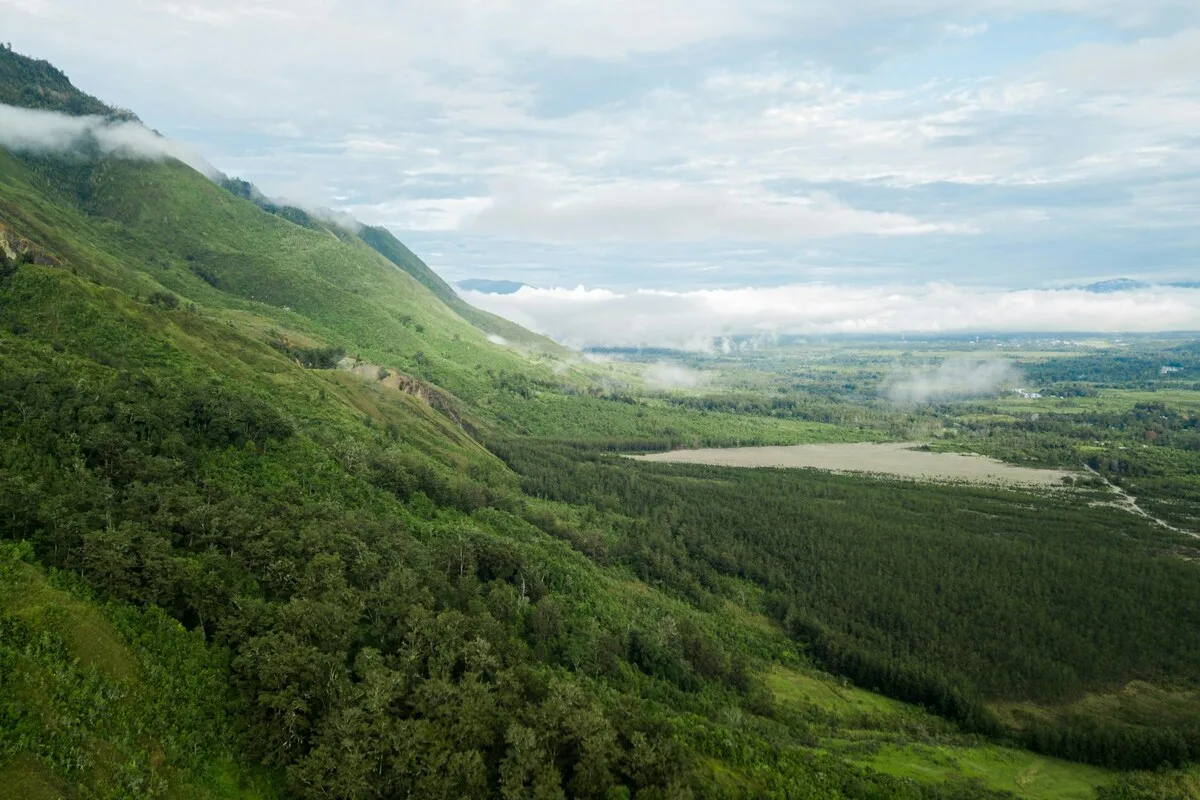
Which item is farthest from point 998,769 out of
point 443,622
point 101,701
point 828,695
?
point 101,701

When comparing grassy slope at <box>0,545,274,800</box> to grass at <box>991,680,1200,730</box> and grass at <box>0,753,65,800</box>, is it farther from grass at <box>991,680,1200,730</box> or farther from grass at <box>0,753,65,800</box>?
grass at <box>991,680,1200,730</box>

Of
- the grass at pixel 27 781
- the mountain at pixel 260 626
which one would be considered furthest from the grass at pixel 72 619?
the grass at pixel 27 781

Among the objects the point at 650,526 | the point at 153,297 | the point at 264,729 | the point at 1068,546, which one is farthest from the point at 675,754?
the point at 153,297

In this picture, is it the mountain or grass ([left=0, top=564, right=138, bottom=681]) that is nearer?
the mountain

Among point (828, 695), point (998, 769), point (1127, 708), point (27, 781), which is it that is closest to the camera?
point (27, 781)

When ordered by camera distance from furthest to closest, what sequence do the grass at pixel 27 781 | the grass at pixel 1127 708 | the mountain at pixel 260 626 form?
the grass at pixel 1127 708, the mountain at pixel 260 626, the grass at pixel 27 781

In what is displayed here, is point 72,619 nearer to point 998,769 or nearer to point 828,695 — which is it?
point 828,695

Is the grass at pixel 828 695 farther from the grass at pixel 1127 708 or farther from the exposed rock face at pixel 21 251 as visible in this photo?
the exposed rock face at pixel 21 251

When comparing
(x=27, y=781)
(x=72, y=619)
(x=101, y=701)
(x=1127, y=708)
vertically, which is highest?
(x=72, y=619)

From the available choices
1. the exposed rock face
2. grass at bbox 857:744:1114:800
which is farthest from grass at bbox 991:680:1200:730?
the exposed rock face
